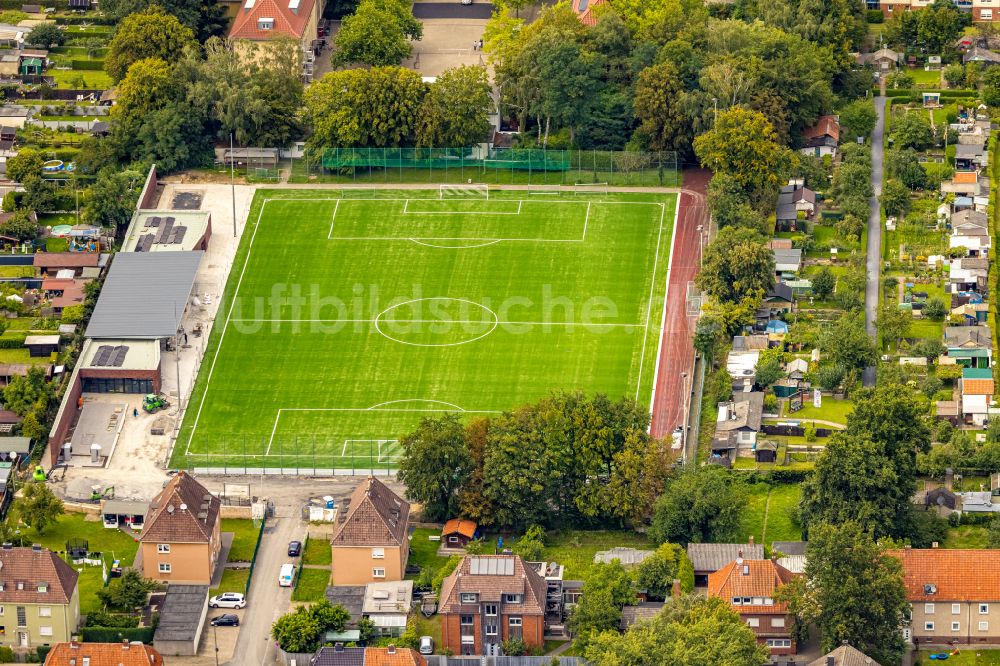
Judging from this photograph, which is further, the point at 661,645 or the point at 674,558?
the point at 674,558

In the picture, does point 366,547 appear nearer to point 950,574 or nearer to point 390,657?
point 390,657

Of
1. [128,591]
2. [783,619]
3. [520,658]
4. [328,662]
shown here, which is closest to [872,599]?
[783,619]

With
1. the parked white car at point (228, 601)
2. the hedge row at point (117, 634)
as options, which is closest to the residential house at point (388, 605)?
the parked white car at point (228, 601)

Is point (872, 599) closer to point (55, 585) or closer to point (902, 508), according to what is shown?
point (902, 508)

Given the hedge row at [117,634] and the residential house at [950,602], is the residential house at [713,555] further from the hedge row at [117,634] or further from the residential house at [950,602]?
the hedge row at [117,634]

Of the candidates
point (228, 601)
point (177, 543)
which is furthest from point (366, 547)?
point (177, 543)

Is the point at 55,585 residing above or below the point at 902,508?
below
